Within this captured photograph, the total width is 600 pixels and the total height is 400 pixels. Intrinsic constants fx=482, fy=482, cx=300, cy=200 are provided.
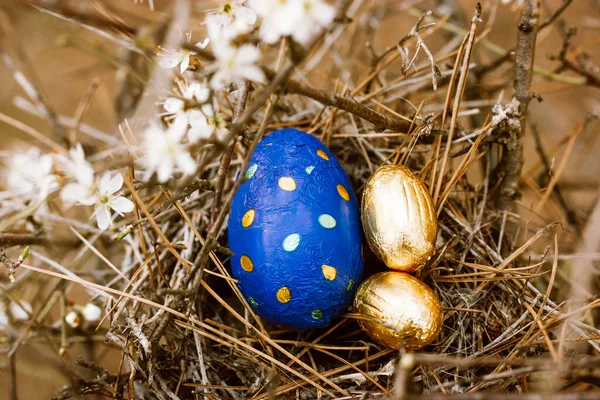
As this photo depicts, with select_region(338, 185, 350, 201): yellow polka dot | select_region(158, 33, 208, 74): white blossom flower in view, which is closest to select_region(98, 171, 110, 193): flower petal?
select_region(158, 33, 208, 74): white blossom flower

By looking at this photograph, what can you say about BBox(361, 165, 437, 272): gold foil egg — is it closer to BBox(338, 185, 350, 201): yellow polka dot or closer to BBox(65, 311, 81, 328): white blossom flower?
BBox(338, 185, 350, 201): yellow polka dot

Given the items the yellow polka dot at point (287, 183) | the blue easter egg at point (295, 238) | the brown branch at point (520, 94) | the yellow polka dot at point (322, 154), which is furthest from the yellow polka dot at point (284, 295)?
the brown branch at point (520, 94)

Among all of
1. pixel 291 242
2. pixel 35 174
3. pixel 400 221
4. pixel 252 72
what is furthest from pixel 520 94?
pixel 35 174

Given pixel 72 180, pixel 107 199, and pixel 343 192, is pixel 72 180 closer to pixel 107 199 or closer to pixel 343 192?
pixel 107 199

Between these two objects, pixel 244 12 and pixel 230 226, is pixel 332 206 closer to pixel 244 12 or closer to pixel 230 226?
pixel 230 226

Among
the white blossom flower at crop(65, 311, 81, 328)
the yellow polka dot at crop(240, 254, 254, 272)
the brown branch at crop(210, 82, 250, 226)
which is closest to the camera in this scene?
the brown branch at crop(210, 82, 250, 226)

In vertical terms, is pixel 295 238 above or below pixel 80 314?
above
